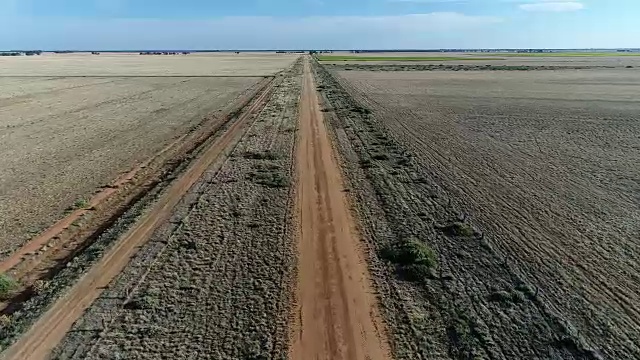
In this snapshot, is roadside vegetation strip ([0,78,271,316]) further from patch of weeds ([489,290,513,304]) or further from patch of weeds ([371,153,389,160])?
patch of weeds ([489,290,513,304])

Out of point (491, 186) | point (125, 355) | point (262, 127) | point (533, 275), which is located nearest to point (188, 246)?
point (125, 355)

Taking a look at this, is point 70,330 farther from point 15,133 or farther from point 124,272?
point 15,133

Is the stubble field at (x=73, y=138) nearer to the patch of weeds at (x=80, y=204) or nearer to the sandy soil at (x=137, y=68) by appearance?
the patch of weeds at (x=80, y=204)

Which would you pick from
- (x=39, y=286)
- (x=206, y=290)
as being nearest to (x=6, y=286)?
(x=39, y=286)

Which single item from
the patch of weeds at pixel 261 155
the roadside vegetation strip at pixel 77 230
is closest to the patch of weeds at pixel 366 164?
the patch of weeds at pixel 261 155

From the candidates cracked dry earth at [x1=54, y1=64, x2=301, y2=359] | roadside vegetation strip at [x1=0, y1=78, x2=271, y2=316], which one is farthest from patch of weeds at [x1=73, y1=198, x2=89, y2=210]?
cracked dry earth at [x1=54, y1=64, x2=301, y2=359]

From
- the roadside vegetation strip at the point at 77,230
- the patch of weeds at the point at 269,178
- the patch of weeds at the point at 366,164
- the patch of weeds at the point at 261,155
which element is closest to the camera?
the roadside vegetation strip at the point at 77,230
